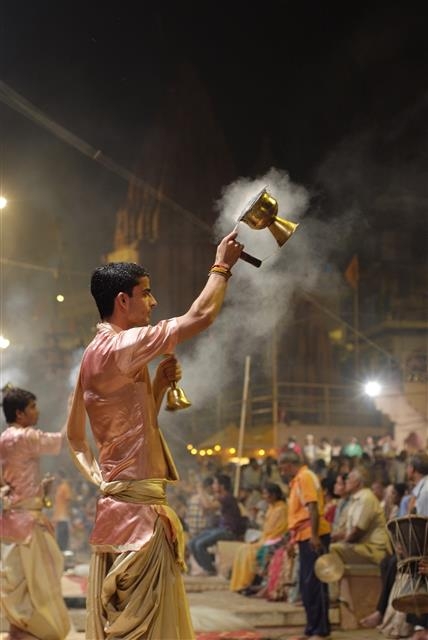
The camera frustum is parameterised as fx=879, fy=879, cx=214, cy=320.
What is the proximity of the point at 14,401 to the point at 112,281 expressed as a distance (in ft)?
10.9

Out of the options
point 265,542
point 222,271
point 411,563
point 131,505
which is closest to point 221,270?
point 222,271

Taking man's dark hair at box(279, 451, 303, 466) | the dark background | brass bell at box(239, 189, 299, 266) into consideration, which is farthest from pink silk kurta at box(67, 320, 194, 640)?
the dark background

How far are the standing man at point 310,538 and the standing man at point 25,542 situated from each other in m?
2.27

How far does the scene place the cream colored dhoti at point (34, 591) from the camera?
22.1 feet

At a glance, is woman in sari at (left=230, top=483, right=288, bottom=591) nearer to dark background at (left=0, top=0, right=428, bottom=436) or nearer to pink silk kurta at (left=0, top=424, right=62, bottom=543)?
dark background at (left=0, top=0, right=428, bottom=436)

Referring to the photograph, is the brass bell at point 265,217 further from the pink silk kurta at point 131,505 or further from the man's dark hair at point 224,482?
the man's dark hair at point 224,482

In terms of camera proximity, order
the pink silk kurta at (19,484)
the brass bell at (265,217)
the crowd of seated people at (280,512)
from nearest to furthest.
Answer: the brass bell at (265,217) < the pink silk kurta at (19,484) < the crowd of seated people at (280,512)

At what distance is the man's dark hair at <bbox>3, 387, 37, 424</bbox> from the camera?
6680 mm

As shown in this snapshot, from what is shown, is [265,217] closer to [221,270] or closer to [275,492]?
[221,270]

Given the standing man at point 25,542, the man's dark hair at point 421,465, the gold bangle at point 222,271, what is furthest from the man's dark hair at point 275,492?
the gold bangle at point 222,271

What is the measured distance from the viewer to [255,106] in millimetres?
12328

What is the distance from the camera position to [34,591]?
6793mm

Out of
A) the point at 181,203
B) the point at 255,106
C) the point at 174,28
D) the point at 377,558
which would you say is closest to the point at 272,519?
the point at 377,558

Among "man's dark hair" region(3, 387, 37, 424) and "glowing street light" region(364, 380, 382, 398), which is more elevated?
"glowing street light" region(364, 380, 382, 398)
